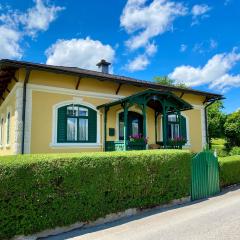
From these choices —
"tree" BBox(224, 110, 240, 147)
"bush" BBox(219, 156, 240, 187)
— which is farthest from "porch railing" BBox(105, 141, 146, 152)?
"tree" BBox(224, 110, 240, 147)

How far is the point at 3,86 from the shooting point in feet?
43.3

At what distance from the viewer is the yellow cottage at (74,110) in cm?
1057

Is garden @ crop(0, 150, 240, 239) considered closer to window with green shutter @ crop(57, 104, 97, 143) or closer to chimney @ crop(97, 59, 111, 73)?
window with green shutter @ crop(57, 104, 97, 143)

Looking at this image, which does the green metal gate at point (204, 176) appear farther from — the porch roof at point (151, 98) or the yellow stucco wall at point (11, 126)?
the yellow stucco wall at point (11, 126)

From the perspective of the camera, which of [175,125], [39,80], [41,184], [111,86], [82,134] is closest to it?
[41,184]

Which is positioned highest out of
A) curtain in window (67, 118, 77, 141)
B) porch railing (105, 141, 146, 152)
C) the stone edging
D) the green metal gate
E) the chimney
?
the chimney

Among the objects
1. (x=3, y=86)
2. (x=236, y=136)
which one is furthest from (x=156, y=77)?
(x=3, y=86)

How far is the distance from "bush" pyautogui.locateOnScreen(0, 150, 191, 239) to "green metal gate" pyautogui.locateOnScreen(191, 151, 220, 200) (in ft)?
2.90

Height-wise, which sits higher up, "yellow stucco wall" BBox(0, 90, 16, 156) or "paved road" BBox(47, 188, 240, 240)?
"yellow stucco wall" BBox(0, 90, 16, 156)

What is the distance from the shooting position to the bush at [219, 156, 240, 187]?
10.3 metres

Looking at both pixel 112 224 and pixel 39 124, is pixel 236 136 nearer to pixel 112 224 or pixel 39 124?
pixel 39 124

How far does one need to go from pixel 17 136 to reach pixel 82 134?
2.76 m

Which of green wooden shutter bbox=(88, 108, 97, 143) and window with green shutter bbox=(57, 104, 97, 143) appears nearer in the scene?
window with green shutter bbox=(57, 104, 97, 143)

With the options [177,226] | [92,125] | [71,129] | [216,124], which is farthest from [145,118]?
[216,124]
